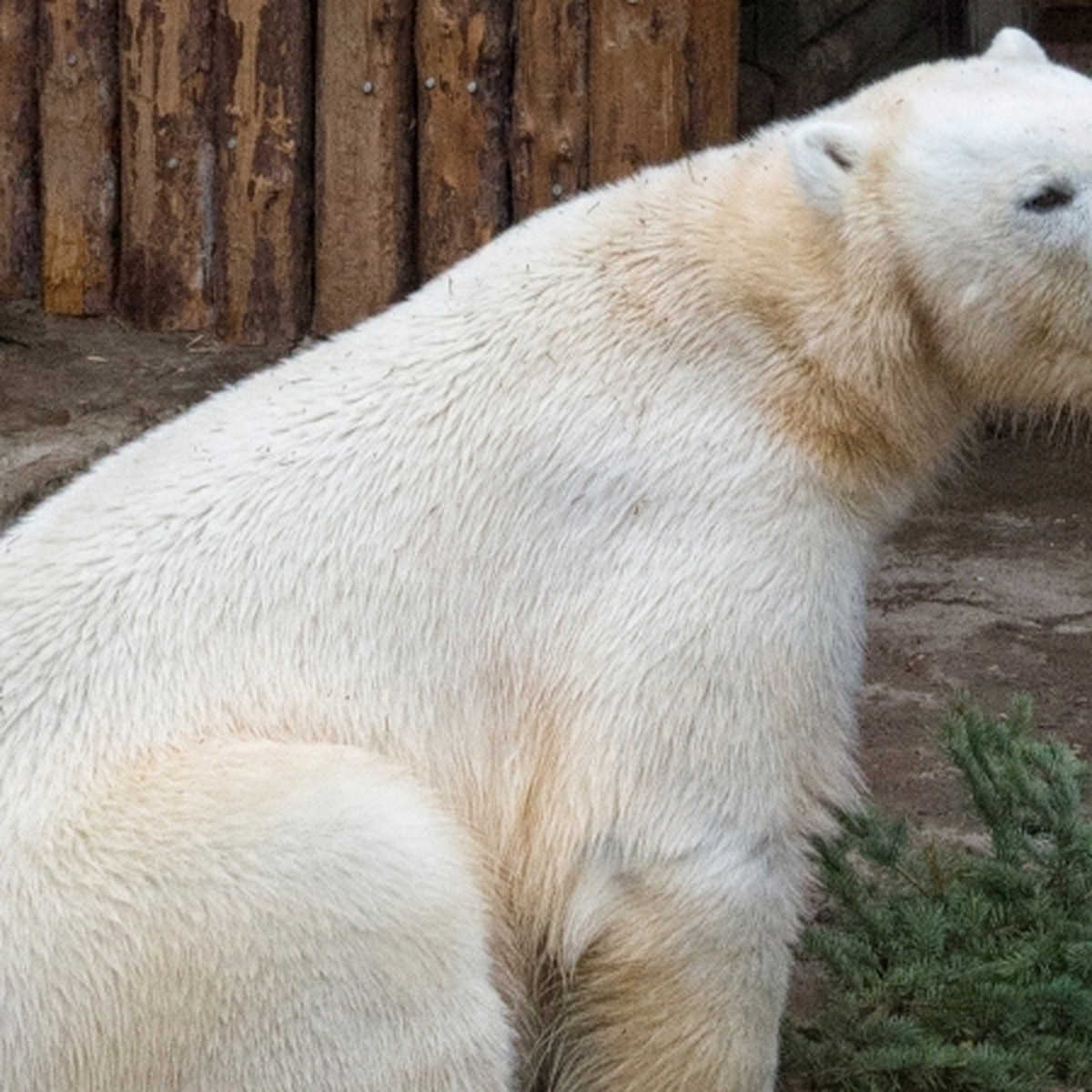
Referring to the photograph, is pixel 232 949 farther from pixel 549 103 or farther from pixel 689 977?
pixel 549 103

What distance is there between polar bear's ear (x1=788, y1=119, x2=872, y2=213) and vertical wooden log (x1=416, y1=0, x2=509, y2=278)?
3.53 metres

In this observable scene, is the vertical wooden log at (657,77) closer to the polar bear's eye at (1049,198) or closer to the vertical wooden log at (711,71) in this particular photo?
the vertical wooden log at (711,71)

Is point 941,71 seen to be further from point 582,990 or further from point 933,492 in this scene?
point 582,990

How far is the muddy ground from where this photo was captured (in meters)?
5.69

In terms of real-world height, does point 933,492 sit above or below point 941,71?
below

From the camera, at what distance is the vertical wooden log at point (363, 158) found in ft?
22.1

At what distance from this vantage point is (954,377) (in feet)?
11.1

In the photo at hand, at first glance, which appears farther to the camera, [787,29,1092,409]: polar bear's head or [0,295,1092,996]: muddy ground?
[0,295,1092,996]: muddy ground

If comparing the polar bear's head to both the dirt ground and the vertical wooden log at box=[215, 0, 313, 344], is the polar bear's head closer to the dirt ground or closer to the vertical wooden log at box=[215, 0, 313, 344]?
the dirt ground

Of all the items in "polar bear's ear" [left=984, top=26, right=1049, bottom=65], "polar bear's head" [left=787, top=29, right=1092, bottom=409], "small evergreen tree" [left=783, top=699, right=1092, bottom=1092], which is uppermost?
"polar bear's ear" [left=984, top=26, right=1049, bottom=65]

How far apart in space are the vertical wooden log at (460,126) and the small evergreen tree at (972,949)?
3068mm

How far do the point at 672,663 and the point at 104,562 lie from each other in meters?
0.82

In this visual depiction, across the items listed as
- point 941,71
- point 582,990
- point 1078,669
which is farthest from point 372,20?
point 582,990

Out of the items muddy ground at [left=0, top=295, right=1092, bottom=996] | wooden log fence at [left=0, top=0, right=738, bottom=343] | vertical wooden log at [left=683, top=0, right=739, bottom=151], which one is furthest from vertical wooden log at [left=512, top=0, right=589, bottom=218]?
muddy ground at [left=0, top=295, right=1092, bottom=996]
